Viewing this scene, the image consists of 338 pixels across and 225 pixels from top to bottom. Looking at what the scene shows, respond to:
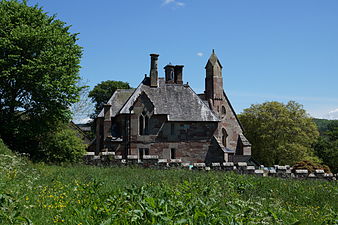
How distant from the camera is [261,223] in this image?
6258mm

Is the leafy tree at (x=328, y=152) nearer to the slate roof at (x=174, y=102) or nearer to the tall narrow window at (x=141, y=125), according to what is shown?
the slate roof at (x=174, y=102)

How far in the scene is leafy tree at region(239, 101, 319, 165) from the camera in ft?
166

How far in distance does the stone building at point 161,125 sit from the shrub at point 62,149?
11.6 metres

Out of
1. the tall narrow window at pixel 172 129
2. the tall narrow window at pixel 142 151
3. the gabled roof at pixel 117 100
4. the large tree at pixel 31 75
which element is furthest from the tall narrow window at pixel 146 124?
the large tree at pixel 31 75

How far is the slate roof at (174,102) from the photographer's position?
121 feet

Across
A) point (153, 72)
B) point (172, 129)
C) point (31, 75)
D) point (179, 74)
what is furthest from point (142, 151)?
point (31, 75)

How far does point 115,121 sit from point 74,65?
40.9 feet

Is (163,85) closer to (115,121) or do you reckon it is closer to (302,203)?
(115,121)

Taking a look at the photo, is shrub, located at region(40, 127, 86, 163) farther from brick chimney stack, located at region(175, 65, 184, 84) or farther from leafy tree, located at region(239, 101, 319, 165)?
leafy tree, located at region(239, 101, 319, 165)

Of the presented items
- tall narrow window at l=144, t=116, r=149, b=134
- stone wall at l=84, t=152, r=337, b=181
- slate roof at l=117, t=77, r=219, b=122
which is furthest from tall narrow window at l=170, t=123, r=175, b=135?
stone wall at l=84, t=152, r=337, b=181

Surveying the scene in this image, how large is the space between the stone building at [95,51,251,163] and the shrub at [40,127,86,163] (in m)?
11.6

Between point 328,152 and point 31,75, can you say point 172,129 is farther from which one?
point 328,152

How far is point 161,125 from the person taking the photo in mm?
36625

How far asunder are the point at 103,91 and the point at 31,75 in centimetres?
4486
